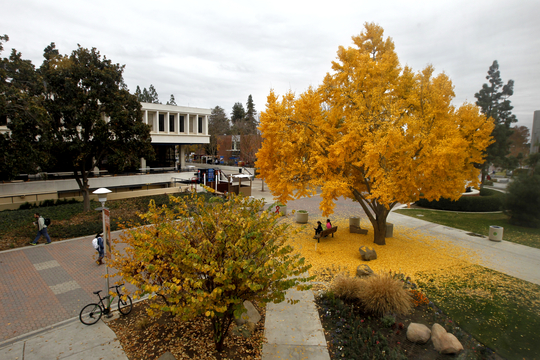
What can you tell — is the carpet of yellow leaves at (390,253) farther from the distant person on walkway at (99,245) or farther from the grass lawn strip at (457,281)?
the distant person on walkway at (99,245)

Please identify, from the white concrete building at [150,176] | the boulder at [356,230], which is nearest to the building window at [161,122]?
the white concrete building at [150,176]

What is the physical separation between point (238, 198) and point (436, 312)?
21.5 feet

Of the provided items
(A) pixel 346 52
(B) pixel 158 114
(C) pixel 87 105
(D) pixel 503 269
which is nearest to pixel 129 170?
(B) pixel 158 114

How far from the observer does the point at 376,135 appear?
10.9m

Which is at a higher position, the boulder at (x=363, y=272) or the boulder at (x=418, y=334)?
the boulder at (x=363, y=272)

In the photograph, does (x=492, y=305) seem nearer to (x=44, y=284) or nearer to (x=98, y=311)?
(x=98, y=311)

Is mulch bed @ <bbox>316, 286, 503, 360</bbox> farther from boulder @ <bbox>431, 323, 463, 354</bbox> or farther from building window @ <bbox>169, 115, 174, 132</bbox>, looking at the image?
building window @ <bbox>169, 115, 174, 132</bbox>

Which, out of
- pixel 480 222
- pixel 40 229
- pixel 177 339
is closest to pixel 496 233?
pixel 480 222

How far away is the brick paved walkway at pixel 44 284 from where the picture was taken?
796 centimetres

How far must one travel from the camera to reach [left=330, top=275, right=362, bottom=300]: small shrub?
8414mm

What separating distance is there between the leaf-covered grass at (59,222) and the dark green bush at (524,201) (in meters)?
22.1

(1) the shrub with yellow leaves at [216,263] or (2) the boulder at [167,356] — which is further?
(2) the boulder at [167,356]

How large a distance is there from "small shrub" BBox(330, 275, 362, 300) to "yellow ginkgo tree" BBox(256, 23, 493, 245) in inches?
142

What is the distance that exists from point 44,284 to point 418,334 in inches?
472
